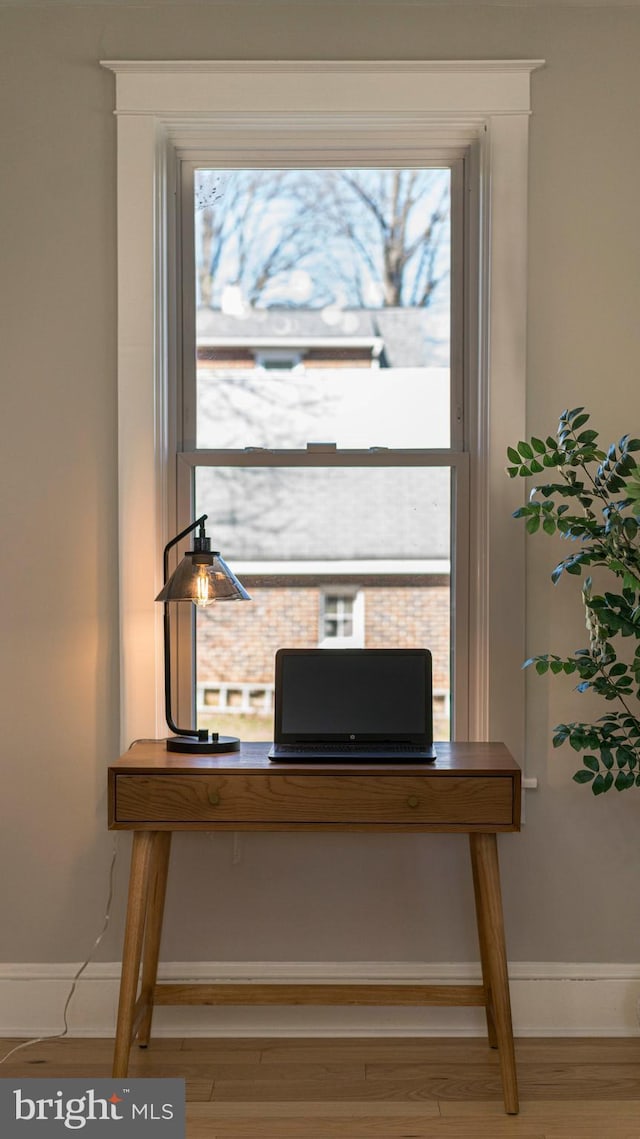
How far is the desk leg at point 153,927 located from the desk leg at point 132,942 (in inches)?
8.1

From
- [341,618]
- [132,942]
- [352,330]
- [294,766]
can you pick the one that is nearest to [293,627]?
[341,618]

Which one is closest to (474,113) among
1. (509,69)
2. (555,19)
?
(509,69)

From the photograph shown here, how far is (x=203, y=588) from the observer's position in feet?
8.76

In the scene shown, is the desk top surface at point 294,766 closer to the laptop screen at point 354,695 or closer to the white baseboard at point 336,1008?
the laptop screen at point 354,695

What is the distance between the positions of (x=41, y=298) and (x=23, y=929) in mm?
1807

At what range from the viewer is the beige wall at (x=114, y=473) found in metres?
2.92

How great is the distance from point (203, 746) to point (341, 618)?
61 centimetres

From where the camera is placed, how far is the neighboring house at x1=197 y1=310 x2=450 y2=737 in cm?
305

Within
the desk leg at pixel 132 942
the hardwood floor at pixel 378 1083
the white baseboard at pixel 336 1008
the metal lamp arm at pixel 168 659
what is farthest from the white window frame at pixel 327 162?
the hardwood floor at pixel 378 1083

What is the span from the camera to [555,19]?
291 centimetres

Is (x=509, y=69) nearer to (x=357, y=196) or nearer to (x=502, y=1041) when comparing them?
(x=357, y=196)

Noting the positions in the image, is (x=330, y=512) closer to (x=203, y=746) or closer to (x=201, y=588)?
(x=201, y=588)

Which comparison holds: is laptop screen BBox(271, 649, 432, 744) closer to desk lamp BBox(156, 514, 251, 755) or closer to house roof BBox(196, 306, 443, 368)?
desk lamp BBox(156, 514, 251, 755)

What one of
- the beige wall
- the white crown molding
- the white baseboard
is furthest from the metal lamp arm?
the white crown molding
